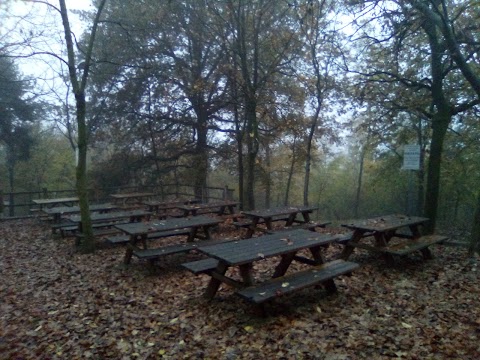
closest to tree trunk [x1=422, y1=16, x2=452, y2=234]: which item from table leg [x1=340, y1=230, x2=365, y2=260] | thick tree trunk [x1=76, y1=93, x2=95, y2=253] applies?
table leg [x1=340, y1=230, x2=365, y2=260]

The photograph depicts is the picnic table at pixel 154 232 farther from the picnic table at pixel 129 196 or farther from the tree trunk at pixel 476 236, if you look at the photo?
the picnic table at pixel 129 196

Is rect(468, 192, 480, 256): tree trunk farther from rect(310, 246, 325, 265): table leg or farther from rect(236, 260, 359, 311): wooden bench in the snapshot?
rect(310, 246, 325, 265): table leg

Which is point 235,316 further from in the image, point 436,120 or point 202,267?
point 436,120

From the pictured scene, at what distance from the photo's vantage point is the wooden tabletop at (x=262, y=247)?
4.02m

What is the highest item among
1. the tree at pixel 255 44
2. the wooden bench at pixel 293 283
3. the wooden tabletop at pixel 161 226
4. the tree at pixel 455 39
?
the tree at pixel 255 44

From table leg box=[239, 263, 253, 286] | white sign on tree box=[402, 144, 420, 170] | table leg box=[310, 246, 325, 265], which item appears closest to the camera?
table leg box=[239, 263, 253, 286]

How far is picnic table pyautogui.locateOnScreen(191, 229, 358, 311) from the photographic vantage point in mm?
3951

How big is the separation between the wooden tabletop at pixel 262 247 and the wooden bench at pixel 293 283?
325mm

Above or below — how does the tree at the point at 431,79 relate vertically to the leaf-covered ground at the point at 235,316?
above

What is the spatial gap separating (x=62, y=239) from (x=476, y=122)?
38.6 ft

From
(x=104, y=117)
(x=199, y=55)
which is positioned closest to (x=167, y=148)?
(x=104, y=117)

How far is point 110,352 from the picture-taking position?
11.9 feet

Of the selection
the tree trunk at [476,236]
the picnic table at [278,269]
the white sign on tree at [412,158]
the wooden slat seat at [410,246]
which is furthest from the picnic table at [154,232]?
the tree trunk at [476,236]

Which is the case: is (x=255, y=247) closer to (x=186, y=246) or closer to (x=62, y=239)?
(x=186, y=246)
